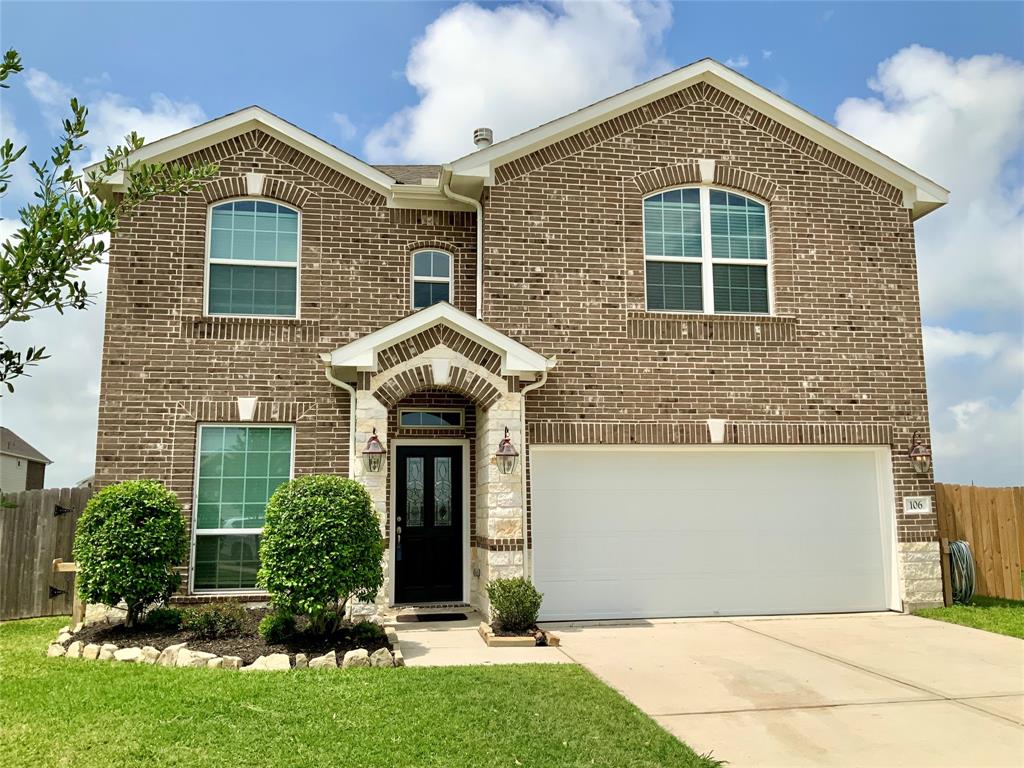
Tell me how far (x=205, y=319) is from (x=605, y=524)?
20.4 feet

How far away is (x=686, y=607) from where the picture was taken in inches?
439

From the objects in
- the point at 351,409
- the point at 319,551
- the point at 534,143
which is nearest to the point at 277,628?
the point at 319,551

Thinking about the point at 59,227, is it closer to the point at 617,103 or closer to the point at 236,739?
the point at 236,739

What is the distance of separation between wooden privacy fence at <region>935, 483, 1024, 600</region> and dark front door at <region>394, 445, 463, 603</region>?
7300 mm

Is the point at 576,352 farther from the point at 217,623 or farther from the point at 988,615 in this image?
the point at 988,615

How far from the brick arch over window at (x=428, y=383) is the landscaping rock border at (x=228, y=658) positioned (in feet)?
10.9

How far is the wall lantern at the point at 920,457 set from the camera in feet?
38.2

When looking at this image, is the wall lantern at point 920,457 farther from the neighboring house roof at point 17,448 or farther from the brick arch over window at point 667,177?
the neighboring house roof at point 17,448

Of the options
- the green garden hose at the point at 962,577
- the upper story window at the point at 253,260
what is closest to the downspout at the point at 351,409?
the upper story window at the point at 253,260

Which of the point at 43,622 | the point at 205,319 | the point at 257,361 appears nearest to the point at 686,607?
the point at 257,361

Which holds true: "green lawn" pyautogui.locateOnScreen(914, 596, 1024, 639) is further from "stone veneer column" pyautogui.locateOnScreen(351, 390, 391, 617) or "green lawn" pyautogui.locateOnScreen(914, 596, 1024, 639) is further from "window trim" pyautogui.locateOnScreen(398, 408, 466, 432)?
"stone veneer column" pyautogui.locateOnScreen(351, 390, 391, 617)

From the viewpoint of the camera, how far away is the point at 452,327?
1030 centimetres

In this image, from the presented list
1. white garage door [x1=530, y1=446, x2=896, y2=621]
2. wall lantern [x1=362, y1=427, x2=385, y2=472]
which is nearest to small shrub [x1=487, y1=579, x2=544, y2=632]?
white garage door [x1=530, y1=446, x2=896, y2=621]

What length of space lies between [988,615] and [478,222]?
8934 mm
